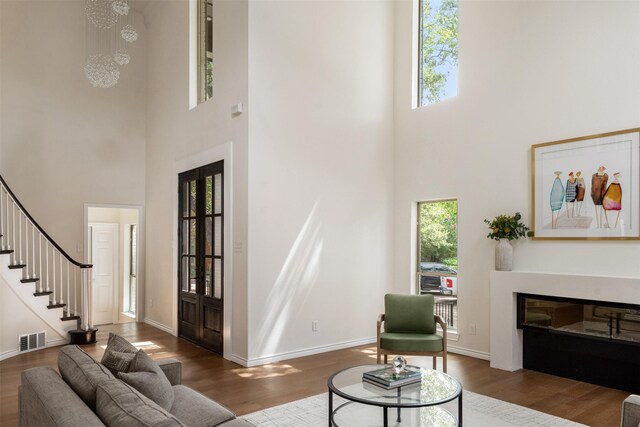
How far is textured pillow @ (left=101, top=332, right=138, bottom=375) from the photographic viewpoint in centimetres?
254

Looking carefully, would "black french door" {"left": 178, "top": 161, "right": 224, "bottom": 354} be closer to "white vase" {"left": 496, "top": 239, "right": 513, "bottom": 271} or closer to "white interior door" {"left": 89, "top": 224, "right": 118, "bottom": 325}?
"white interior door" {"left": 89, "top": 224, "right": 118, "bottom": 325}

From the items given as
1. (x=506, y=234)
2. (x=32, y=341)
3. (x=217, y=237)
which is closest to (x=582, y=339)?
(x=506, y=234)

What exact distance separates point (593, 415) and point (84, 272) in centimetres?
650

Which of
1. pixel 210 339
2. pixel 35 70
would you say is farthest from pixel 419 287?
pixel 35 70

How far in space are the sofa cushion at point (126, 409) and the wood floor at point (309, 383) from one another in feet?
A: 6.78

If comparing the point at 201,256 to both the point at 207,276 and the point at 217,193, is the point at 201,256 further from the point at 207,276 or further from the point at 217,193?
the point at 217,193

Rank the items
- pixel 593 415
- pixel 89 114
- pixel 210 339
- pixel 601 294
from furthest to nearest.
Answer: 1. pixel 89 114
2. pixel 210 339
3. pixel 601 294
4. pixel 593 415

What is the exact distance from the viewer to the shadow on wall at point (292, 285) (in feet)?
18.0

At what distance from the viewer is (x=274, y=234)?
562 centimetres

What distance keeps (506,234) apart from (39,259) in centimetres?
656

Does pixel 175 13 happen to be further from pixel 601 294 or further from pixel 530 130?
pixel 601 294

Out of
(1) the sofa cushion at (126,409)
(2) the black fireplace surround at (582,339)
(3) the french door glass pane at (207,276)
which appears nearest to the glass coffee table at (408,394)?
(1) the sofa cushion at (126,409)

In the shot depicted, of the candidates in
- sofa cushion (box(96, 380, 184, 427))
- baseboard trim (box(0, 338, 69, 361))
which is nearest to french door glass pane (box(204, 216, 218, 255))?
baseboard trim (box(0, 338, 69, 361))

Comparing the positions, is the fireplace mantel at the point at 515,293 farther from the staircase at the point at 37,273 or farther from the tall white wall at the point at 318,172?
the staircase at the point at 37,273
